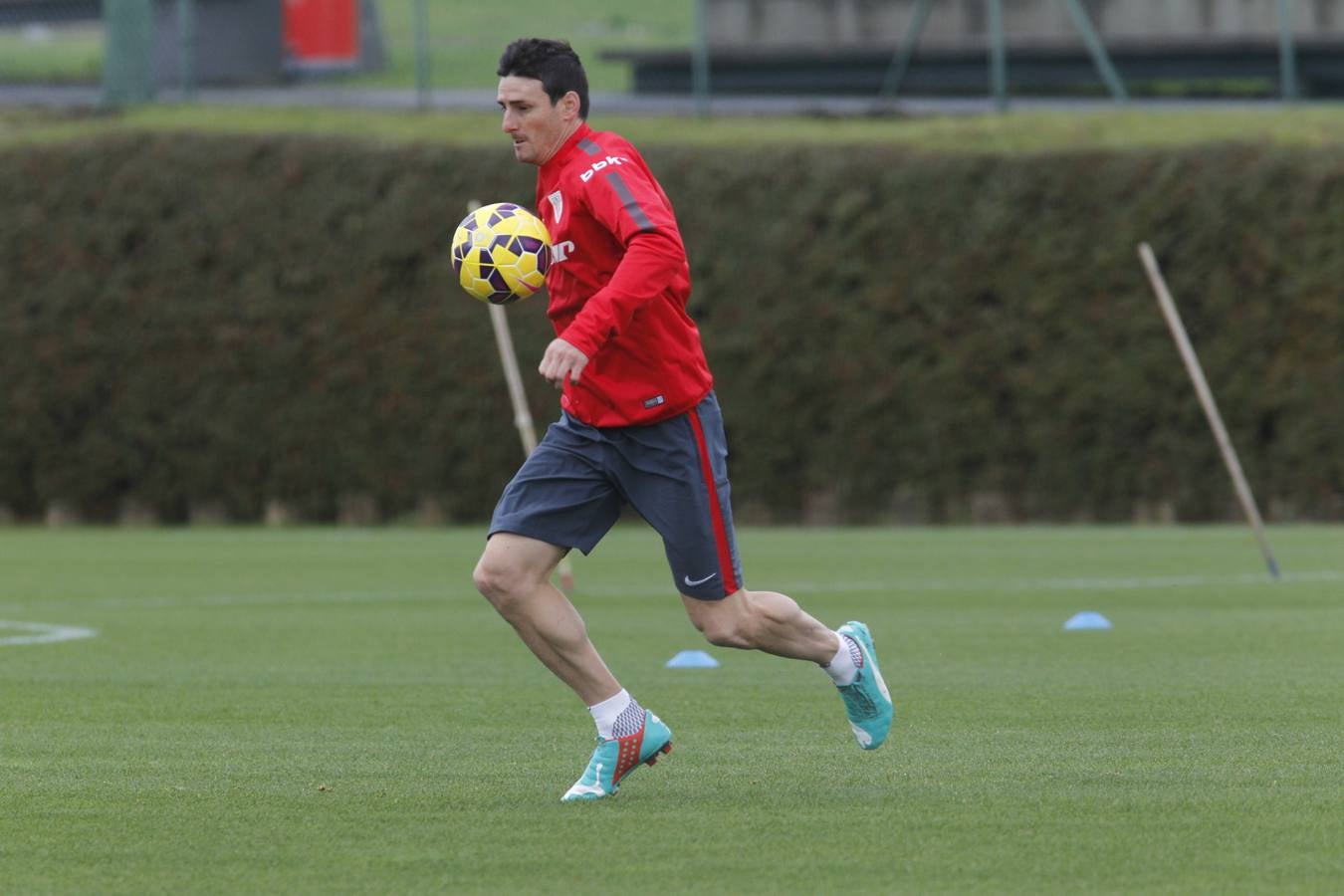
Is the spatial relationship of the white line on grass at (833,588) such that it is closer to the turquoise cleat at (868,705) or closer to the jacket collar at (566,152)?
the turquoise cleat at (868,705)

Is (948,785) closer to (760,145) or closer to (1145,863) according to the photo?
(1145,863)

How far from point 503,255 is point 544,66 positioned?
579mm

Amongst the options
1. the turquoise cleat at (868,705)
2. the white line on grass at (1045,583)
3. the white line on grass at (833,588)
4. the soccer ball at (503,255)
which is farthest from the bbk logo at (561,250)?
the white line on grass at (1045,583)

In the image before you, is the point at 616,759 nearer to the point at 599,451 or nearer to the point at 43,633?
the point at 599,451

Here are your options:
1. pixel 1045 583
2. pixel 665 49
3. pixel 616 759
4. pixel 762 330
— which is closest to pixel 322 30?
pixel 665 49

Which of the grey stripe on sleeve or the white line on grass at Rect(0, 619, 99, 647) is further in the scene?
the white line on grass at Rect(0, 619, 99, 647)

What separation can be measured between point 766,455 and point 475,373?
298cm

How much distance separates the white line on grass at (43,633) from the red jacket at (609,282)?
5.77m

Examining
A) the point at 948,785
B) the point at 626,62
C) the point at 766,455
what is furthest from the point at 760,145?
the point at 948,785

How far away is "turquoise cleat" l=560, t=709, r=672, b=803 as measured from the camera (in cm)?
633

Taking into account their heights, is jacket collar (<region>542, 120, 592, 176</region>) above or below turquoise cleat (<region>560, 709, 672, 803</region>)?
above

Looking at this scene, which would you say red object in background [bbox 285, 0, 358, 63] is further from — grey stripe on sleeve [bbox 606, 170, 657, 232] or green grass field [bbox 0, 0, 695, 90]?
grey stripe on sleeve [bbox 606, 170, 657, 232]

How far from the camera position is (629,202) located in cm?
628

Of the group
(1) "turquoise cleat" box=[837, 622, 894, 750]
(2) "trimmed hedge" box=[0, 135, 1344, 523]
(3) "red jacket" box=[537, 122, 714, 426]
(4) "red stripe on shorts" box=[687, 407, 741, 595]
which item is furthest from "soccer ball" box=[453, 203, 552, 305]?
(2) "trimmed hedge" box=[0, 135, 1344, 523]
